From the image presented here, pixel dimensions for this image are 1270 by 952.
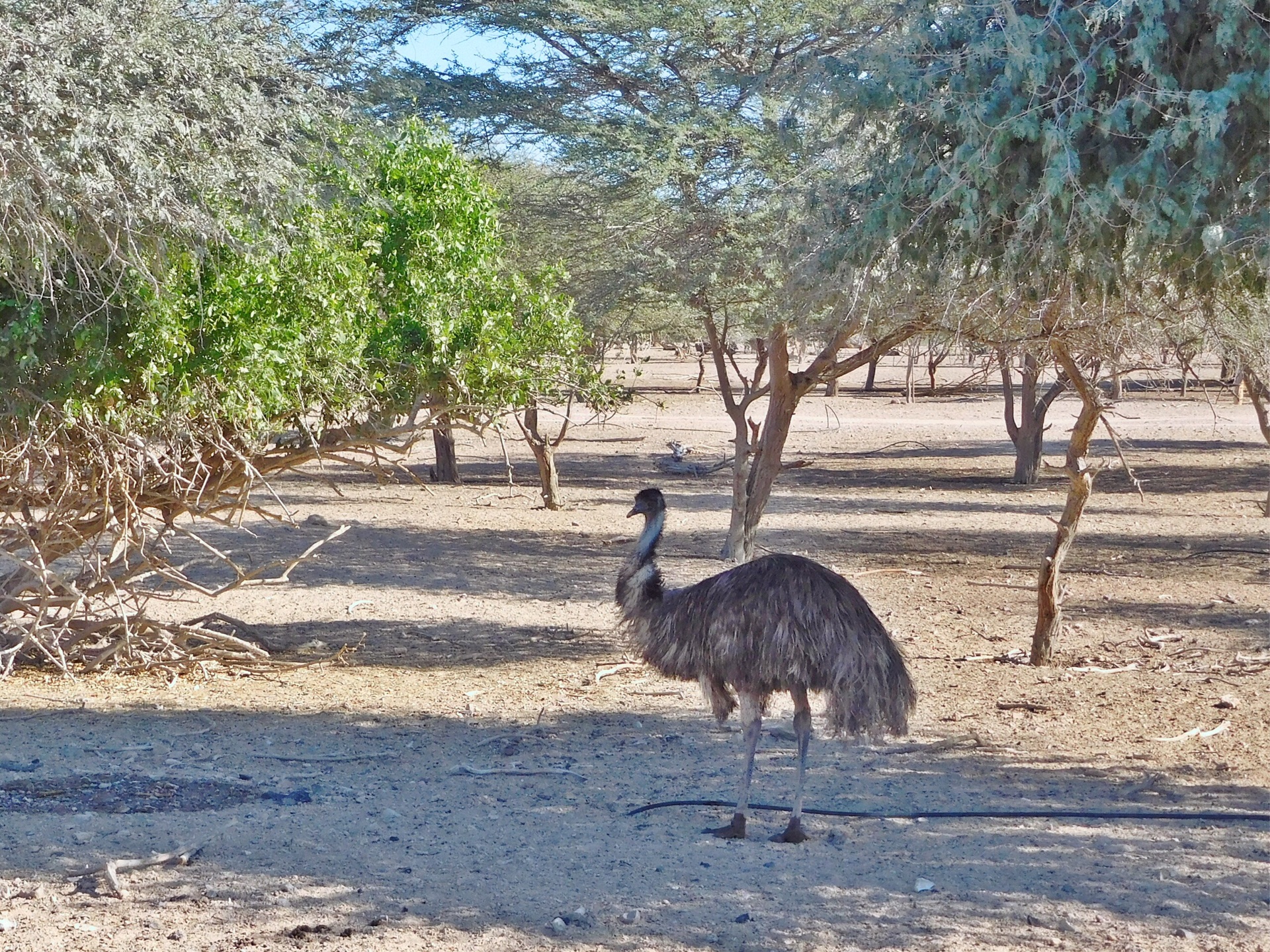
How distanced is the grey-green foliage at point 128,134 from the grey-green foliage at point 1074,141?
3099 millimetres

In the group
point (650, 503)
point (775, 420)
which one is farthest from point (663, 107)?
point (650, 503)

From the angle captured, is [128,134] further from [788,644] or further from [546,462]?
[546,462]

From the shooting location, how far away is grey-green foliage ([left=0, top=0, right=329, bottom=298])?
6227 mm

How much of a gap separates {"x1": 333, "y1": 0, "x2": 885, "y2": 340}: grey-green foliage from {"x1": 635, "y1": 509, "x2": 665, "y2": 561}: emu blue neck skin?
14.8ft

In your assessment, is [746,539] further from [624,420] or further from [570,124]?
[624,420]

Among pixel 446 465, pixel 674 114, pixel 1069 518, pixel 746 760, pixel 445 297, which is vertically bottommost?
pixel 746 760

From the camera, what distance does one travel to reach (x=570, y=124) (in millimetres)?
12484

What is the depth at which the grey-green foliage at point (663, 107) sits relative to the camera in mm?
11859

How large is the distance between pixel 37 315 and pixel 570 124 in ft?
21.6

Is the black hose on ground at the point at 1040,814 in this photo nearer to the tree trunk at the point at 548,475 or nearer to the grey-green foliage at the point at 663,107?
the grey-green foliage at the point at 663,107

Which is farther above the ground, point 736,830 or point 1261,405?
point 1261,405

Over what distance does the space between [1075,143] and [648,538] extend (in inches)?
110

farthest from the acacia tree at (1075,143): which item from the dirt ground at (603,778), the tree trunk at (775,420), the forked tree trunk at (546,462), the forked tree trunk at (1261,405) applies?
the forked tree trunk at (546,462)

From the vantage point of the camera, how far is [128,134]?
6.46 meters
